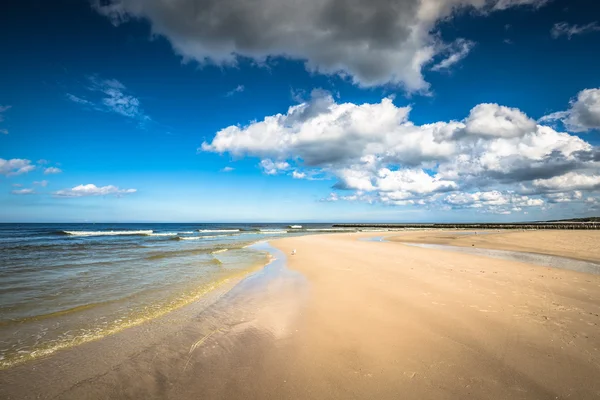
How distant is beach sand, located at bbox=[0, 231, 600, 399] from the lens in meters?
4.20

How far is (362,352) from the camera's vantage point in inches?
208

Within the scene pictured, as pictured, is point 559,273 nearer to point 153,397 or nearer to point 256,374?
point 256,374

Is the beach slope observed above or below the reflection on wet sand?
above

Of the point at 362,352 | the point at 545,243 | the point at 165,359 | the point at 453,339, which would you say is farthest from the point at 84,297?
the point at 545,243

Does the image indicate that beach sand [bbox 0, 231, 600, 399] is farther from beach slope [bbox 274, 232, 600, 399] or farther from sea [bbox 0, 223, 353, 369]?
sea [bbox 0, 223, 353, 369]

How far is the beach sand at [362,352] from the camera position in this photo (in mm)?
4203

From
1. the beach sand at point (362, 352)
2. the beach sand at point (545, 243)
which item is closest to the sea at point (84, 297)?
the beach sand at point (362, 352)

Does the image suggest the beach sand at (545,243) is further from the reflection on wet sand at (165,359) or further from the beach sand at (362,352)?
the reflection on wet sand at (165,359)

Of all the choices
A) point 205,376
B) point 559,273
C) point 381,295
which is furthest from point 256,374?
point 559,273

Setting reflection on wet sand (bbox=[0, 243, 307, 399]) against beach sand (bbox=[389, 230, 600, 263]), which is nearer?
reflection on wet sand (bbox=[0, 243, 307, 399])

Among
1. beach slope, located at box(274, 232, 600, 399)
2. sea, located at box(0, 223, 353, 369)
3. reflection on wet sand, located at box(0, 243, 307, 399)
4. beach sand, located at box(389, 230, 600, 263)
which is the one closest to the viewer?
beach slope, located at box(274, 232, 600, 399)

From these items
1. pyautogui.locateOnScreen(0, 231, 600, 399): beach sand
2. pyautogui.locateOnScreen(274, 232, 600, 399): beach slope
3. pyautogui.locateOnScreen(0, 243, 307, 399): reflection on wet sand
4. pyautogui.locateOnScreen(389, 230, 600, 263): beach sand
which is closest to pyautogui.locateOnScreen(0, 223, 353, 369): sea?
pyautogui.locateOnScreen(0, 243, 307, 399): reflection on wet sand

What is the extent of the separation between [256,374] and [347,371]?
1.53 metres

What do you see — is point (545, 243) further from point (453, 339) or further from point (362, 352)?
point (362, 352)
